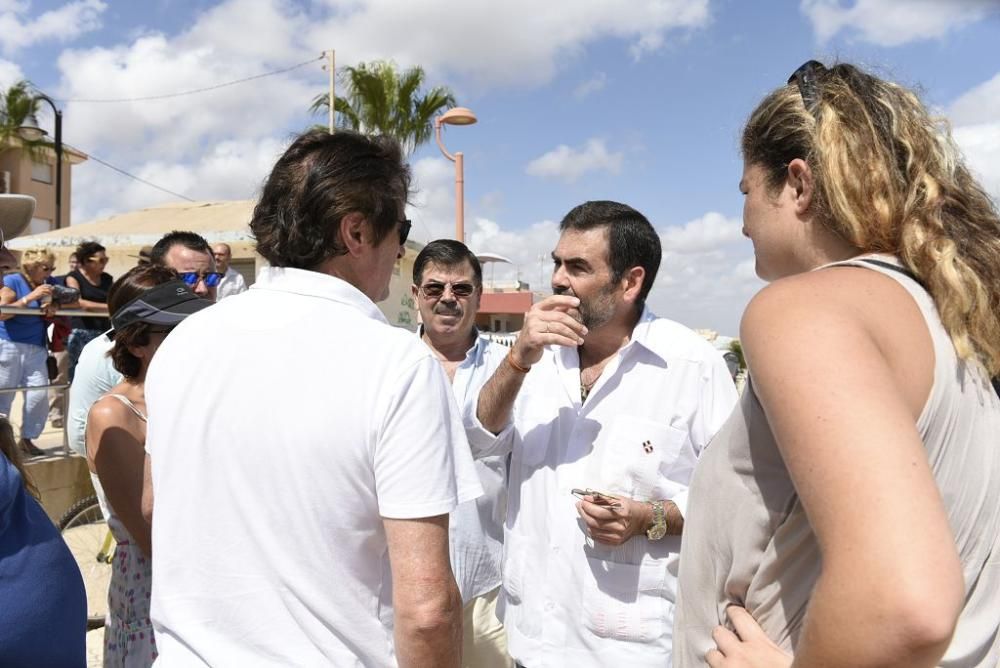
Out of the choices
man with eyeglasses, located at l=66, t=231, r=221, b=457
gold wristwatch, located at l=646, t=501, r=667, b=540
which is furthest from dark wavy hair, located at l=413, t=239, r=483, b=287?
gold wristwatch, located at l=646, t=501, r=667, b=540

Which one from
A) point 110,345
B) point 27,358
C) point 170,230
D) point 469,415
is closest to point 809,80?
point 469,415

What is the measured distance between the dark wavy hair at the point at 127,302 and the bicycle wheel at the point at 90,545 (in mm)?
2774

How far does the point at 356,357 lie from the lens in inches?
55.4

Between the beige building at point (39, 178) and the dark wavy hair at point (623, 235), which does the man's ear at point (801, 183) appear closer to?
the dark wavy hair at point (623, 235)

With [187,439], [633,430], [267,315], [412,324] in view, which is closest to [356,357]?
[267,315]

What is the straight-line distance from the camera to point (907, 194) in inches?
44.0

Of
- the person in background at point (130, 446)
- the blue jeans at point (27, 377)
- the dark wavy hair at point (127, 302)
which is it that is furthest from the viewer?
the blue jeans at point (27, 377)

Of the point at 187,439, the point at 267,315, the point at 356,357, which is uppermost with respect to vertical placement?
the point at 267,315

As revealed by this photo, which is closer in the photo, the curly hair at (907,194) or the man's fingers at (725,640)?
the curly hair at (907,194)

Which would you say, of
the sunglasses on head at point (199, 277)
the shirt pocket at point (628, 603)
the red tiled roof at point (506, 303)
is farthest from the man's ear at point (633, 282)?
the red tiled roof at point (506, 303)

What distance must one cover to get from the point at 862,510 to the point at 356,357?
92 cm

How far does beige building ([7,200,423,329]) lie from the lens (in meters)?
13.5

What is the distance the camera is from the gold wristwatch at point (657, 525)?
2314 millimetres

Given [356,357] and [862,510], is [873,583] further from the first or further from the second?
[356,357]
